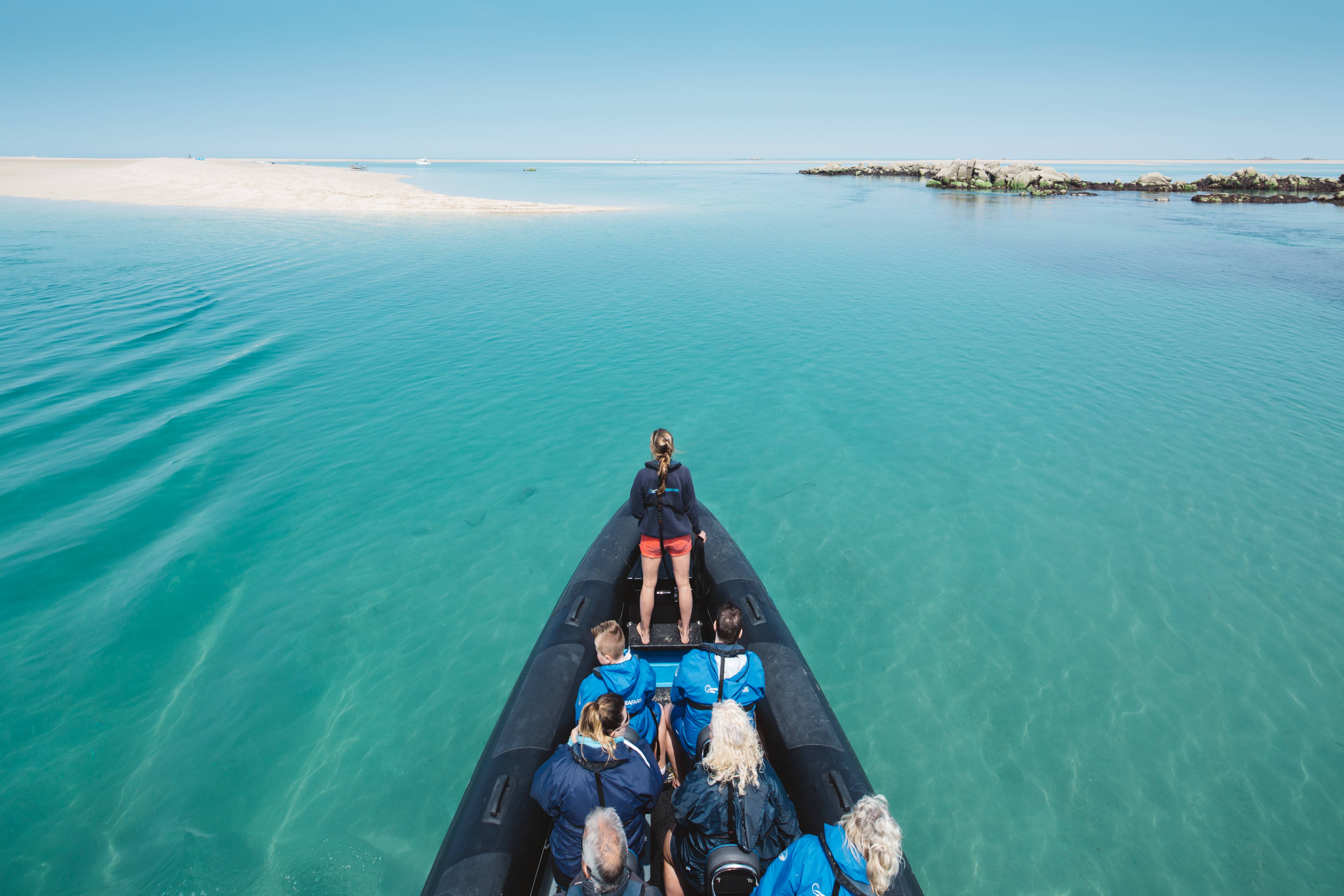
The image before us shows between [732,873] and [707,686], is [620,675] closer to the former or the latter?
[707,686]

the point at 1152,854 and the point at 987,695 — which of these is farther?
the point at 987,695

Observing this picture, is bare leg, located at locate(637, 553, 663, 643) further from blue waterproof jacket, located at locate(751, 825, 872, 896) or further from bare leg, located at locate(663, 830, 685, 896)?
blue waterproof jacket, located at locate(751, 825, 872, 896)

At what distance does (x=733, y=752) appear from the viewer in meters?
3.08

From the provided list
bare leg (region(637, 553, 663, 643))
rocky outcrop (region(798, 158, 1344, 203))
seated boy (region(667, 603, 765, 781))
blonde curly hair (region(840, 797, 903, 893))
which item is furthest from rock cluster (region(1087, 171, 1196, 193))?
Answer: blonde curly hair (region(840, 797, 903, 893))

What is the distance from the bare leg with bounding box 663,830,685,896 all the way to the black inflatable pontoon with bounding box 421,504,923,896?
2.76 ft

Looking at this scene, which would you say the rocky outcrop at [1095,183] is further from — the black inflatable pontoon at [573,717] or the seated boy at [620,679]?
the seated boy at [620,679]

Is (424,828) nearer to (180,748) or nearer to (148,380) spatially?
(180,748)

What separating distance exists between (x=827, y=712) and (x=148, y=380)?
17.6 m

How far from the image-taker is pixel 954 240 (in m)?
34.3

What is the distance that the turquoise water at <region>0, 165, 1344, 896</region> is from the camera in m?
5.44

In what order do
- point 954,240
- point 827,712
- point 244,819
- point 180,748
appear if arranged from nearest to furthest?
point 827,712, point 244,819, point 180,748, point 954,240

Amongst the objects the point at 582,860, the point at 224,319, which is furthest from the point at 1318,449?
the point at 224,319

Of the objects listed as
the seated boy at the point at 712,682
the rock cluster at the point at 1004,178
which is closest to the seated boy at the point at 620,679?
the seated boy at the point at 712,682

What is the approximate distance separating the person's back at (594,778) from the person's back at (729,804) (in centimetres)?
26
